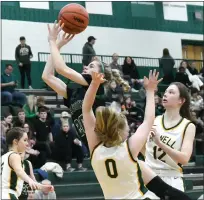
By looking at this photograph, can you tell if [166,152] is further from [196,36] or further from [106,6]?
[196,36]

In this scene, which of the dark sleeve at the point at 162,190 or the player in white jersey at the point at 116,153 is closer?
the player in white jersey at the point at 116,153

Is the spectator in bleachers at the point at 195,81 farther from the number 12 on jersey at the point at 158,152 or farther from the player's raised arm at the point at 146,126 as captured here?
the player's raised arm at the point at 146,126

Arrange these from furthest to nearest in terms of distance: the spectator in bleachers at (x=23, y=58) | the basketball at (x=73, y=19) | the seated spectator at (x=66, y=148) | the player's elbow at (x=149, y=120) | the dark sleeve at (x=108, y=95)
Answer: the spectator in bleachers at (x=23, y=58)
the dark sleeve at (x=108, y=95)
the seated spectator at (x=66, y=148)
the basketball at (x=73, y=19)
the player's elbow at (x=149, y=120)

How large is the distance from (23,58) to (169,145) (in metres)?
9.16

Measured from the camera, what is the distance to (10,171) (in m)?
7.15

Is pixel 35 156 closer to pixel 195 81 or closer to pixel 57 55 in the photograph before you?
pixel 57 55

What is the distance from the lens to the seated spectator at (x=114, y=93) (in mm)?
13422

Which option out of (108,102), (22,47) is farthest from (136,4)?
(108,102)

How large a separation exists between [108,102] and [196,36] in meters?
9.16

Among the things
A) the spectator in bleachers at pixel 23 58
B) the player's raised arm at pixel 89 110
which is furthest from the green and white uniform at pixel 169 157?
the spectator in bleachers at pixel 23 58

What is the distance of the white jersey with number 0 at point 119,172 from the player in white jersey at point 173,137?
56.3 inches

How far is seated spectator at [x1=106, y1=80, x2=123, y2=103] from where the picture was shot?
13422 millimetres

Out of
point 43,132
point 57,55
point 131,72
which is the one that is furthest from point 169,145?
point 131,72

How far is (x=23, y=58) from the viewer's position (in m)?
15.0
